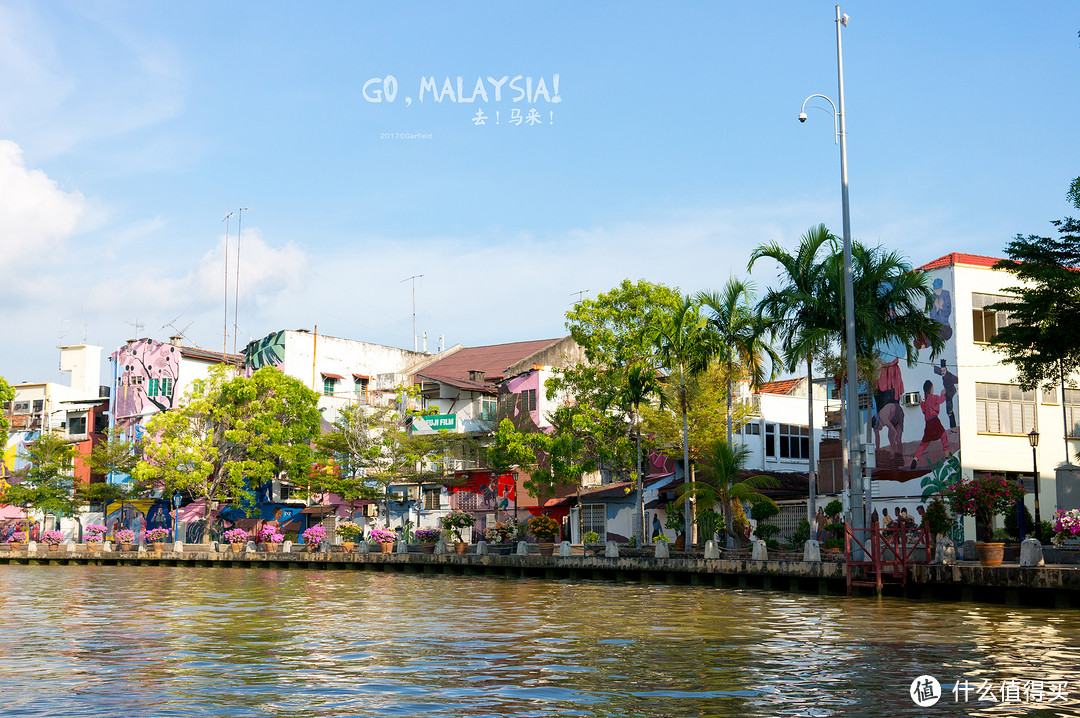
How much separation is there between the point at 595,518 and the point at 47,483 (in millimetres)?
35849

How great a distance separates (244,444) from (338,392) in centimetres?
1331

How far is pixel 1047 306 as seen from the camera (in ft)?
97.0

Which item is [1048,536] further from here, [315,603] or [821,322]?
[315,603]

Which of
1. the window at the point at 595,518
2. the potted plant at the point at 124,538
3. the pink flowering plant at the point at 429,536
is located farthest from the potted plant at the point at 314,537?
the window at the point at 595,518

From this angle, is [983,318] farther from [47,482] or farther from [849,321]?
[47,482]

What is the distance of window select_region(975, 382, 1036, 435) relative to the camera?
44.1 metres

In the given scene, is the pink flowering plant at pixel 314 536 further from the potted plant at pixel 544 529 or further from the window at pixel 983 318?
the window at pixel 983 318

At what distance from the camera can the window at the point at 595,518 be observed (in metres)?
59.7

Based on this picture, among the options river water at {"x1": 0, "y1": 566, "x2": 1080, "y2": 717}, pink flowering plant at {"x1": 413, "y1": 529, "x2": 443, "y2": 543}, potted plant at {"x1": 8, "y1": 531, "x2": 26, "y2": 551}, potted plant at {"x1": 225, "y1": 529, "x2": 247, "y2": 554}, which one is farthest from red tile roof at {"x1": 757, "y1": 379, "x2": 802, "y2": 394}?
potted plant at {"x1": 8, "y1": 531, "x2": 26, "y2": 551}

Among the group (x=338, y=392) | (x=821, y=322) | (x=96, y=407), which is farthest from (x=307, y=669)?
(x=96, y=407)

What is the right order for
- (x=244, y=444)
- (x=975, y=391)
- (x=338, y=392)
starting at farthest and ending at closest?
(x=338, y=392), (x=244, y=444), (x=975, y=391)

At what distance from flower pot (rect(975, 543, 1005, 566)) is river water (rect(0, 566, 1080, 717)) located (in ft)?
6.36

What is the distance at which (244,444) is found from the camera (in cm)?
6681

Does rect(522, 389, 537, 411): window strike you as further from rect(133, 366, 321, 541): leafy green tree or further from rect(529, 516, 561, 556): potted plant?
rect(529, 516, 561, 556): potted plant
